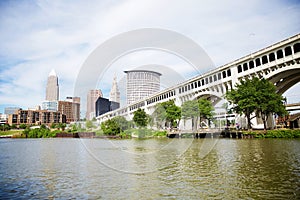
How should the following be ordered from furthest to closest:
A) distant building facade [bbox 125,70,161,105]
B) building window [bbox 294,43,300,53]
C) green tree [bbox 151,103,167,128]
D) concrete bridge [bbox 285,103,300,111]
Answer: green tree [bbox 151,103,167,128] → concrete bridge [bbox 285,103,300,111] → building window [bbox 294,43,300,53] → distant building facade [bbox 125,70,161,105]

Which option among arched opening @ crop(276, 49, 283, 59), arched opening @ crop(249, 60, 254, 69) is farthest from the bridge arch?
arched opening @ crop(276, 49, 283, 59)

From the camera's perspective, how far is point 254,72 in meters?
63.2

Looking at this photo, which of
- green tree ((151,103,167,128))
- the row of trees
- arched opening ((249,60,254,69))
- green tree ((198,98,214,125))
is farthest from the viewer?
green tree ((151,103,167,128))

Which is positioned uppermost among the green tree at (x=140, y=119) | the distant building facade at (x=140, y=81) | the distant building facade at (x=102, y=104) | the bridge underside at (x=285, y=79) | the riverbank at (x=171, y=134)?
the bridge underside at (x=285, y=79)

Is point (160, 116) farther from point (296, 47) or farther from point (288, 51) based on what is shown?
point (296, 47)

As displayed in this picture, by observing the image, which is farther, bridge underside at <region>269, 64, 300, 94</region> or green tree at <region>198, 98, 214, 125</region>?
green tree at <region>198, 98, 214, 125</region>

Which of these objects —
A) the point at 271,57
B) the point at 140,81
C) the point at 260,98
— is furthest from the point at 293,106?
the point at 140,81

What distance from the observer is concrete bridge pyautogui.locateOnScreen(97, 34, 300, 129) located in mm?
54531

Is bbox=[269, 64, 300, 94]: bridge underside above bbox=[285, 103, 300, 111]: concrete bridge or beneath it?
above

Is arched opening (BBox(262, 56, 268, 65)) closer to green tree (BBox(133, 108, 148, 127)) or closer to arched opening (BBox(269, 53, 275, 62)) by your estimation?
arched opening (BBox(269, 53, 275, 62))

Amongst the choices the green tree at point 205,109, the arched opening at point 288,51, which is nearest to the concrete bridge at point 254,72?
the arched opening at point 288,51

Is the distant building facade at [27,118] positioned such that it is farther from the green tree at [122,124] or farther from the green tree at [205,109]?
the green tree at [205,109]

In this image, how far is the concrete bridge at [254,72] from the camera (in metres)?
54.5

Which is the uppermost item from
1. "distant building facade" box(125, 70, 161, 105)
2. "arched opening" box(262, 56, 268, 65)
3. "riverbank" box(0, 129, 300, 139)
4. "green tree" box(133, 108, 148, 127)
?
"arched opening" box(262, 56, 268, 65)
